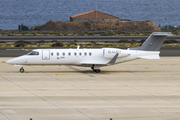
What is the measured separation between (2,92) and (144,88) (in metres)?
10.00

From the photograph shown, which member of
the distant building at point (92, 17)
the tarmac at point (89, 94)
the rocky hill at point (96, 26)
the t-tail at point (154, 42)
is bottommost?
the tarmac at point (89, 94)

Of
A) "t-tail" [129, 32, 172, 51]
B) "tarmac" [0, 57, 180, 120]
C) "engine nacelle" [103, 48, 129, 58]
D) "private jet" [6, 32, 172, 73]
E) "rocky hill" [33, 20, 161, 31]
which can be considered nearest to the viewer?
"tarmac" [0, 57, 180, 120]

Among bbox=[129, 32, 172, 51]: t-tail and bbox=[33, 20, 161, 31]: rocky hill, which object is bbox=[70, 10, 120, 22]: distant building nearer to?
bbox=[33, 20, 161, 31]: rocky hill

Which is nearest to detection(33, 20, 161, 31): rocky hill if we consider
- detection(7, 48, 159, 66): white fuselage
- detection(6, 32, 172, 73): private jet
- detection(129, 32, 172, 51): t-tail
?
detection(129, 32, 172, 51): t-tail

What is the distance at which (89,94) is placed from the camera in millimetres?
23453

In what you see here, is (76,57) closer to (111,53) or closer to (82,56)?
(82,56)

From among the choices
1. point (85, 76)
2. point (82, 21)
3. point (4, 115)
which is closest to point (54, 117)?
point (4, 115)

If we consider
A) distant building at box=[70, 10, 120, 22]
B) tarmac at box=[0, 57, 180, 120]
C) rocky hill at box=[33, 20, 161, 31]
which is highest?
distant building at box=[70, 10, 120, 22]

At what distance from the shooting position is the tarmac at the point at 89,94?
61.0 ft

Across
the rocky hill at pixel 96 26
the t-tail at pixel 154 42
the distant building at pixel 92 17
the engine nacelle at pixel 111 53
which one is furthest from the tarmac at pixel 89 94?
the distant building at pixel 92 17

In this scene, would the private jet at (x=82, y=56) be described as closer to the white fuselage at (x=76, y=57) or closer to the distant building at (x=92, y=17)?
the white fuselage at (x=76, y=57)

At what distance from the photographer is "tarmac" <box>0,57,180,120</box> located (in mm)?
18602

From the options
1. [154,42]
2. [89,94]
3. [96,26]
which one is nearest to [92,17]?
[96,26]

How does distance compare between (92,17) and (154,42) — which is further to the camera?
(92,17)
